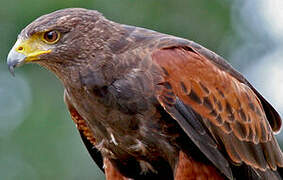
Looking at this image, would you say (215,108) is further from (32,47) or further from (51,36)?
(32,47)

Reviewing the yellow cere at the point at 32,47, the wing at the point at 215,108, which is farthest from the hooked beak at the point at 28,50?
the wing at the point at 215,108

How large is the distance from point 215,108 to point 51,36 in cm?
163

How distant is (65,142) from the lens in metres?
10.9

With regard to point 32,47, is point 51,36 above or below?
above

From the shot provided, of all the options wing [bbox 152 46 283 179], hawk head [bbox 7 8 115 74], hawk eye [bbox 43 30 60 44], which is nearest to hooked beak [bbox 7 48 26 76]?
hawk head [bbox 7 8 115 74]

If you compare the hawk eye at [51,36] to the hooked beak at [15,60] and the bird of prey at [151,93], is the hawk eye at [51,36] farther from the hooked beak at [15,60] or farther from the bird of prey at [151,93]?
the hooked beak at [15,60]

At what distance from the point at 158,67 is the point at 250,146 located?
125 cm

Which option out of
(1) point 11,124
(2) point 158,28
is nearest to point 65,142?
(1) point 11,124

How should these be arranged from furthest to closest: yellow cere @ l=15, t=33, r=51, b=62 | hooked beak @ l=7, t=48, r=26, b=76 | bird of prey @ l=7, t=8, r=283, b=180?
1. bird of prey @ l=7, t=8, r=283, b=180
2. yellow cere @ l=15, t=33, r=51, b=62
3. hooked beak @ l=7, t=48, r=26, b=76

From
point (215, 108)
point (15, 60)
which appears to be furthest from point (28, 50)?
point (215, 108)

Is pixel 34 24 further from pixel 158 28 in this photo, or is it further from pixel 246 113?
pixel 158 28

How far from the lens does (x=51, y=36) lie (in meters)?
5.83

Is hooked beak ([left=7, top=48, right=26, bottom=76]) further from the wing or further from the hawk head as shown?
the wing

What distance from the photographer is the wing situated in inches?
234
